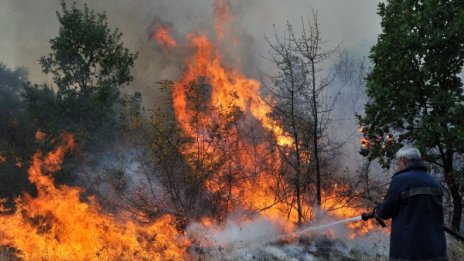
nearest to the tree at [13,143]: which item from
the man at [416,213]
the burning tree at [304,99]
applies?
the burning tree at [304,99]

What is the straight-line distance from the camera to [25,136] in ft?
68.3

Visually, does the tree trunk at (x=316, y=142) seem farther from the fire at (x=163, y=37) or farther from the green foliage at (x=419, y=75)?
the fire at (x=163, y=37)

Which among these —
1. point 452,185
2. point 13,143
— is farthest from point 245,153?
point 13,143

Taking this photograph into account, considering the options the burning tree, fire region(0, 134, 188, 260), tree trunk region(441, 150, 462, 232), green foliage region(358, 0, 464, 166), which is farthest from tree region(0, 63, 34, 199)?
tree trunk region(441, 150, 462, 232)

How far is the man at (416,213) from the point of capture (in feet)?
15.5

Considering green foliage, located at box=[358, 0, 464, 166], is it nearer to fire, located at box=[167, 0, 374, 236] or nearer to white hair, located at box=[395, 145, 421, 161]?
fire, located at box=[167, 0, 374, 236]

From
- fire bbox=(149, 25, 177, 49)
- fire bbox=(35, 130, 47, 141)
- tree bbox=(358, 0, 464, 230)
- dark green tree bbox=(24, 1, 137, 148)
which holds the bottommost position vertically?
tree bbox=(358, 0, 464, 230)

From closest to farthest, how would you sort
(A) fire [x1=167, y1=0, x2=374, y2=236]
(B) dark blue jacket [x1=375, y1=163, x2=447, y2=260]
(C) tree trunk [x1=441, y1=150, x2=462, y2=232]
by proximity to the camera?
(B) dark blue jacket [x1=375, y1=163, x2=447, y2=260] < (A) fire [x1=167, y1=0, x2=374, y2=236] < (C) tree trunk [x1=441, y1=150, x2=462, y2=232]

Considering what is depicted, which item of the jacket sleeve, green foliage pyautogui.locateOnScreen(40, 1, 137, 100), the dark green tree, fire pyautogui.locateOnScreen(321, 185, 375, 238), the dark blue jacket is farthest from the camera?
green foliage pyautogui.locateOnScreen(40, 1, 137, 100)

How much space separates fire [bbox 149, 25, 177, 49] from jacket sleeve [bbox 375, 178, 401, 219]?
20.9m

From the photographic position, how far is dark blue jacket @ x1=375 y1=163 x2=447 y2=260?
4723mm

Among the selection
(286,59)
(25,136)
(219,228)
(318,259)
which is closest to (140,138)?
(219,228)

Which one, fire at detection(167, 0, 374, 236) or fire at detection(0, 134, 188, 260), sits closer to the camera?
fire at detection(0, 134, 188, 260)

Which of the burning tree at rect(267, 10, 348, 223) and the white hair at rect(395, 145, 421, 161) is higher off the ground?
the burning tree at rect(267, 10, 348, 223)
